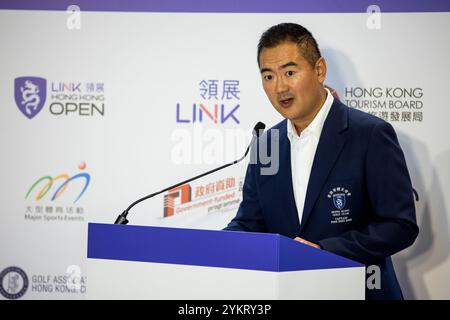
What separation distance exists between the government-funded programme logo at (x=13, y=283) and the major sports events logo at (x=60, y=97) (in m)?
1.04

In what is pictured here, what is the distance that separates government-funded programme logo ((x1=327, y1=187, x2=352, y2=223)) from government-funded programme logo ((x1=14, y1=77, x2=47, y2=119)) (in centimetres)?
230

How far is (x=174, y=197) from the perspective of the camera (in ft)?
14.4

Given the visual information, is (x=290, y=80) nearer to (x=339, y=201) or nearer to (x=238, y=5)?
(x=339, y=201)

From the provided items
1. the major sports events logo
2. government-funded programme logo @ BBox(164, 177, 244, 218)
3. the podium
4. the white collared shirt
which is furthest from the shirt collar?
the major sports events logo

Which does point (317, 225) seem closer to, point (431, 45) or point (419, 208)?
point (419, 208)

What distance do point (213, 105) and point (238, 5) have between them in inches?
26.5

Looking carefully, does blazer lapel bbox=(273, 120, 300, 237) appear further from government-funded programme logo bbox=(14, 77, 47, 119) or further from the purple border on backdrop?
government-funded programme logo bbox=(14, 77, 47, 119)

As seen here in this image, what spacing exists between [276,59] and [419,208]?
151cm

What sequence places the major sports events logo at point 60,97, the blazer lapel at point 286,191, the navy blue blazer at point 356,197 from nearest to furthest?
the navy blue blazer at point 356,197, the blazer lapel at point 286,191, the major sports events logo at point 60,97

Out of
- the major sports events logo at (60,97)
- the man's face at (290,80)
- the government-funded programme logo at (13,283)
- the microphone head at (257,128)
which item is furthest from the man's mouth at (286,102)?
the government-funded programme logo at (13,283)

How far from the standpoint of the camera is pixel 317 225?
3102mm

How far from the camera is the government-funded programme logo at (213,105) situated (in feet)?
14.3

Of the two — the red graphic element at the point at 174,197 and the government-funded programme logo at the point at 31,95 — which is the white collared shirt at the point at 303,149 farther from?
the government-funded programme logo at the point at 31,95

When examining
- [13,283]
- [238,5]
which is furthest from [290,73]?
[13,283]
